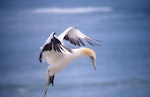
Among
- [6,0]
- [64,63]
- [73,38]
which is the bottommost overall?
[64,63]

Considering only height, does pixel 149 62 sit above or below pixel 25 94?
above

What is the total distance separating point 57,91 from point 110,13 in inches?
102

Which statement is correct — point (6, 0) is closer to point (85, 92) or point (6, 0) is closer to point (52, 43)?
point (85, 92)

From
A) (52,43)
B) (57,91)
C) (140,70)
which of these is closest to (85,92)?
(57,91)

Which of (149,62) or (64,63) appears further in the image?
(149,62)

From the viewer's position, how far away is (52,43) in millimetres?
3473

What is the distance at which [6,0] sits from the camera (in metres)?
7.82

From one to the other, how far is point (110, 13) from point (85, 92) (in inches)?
102

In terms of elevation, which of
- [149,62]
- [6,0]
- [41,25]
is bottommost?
[149,62]

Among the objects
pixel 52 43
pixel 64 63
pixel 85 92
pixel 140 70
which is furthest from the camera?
pixel 140 70

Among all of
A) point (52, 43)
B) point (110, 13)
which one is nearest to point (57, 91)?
point (52, 43)

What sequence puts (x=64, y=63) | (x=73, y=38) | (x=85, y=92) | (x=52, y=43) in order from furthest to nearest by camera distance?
(x=85, y=92) → (x=73, y=38) → (x=64, y=63) → (x=52, y=43)

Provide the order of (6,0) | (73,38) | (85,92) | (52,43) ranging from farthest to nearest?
(6,0) → (85,92) → (73,38) → (52,43)

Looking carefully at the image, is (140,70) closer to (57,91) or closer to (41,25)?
(57,91)
